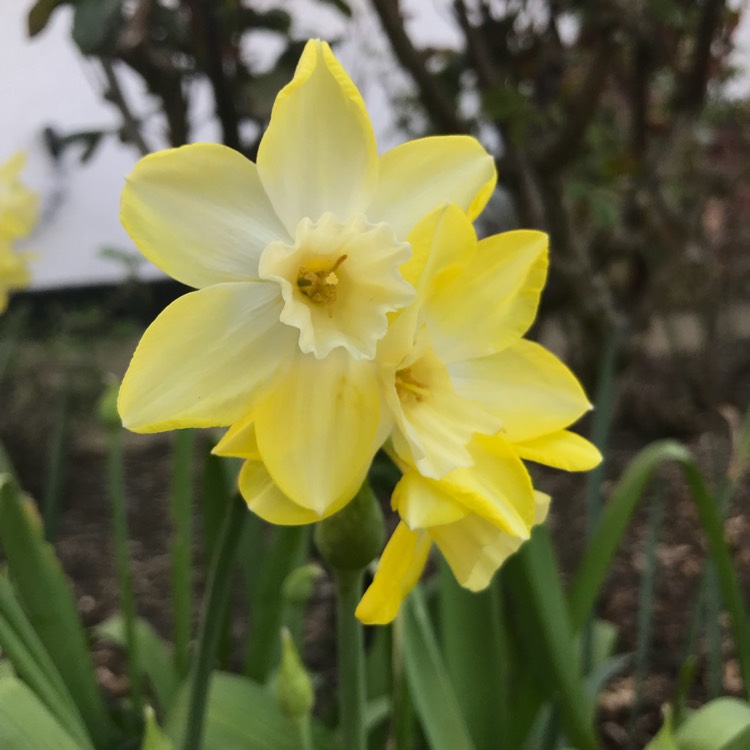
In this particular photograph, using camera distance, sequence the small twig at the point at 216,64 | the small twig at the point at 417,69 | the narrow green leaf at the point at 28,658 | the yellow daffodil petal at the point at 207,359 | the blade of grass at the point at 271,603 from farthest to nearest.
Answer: the small twig at the point at 417,69, the small twig at the point at 216,64, the blade of grass at the point at 271,603, the narrow green leaf at the point at 28,658, the yellow daffodil petal at the point at 207,359

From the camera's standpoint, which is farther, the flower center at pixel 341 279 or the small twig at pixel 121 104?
the small twig at pixel 121 104

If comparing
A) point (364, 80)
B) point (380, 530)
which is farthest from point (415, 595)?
point (364, 80)

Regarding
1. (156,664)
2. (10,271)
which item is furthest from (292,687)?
(10,271)

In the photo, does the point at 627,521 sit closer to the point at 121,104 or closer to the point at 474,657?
the point at 474,657

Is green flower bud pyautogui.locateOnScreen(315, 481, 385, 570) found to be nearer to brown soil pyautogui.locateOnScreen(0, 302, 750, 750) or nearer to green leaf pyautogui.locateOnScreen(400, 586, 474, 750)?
green leaf pyautogui.locateOnScreen(400, 586, 474, 750)

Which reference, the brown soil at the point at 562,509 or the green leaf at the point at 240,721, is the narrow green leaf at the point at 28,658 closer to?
the green leaf at the point at 240,721

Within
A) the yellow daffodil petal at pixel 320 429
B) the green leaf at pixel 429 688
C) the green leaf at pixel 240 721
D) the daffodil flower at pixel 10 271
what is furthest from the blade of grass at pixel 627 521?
the daffodil flower at pixel 10 271

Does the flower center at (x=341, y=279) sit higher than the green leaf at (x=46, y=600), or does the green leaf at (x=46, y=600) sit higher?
the flower center at (x=341, y=279)

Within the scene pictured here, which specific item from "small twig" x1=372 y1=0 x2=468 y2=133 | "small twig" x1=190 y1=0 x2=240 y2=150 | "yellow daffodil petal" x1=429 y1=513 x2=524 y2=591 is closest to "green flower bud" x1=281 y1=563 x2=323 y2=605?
"yellow daffodil petal" x1=429 y1=513 x2=524 y2=591
